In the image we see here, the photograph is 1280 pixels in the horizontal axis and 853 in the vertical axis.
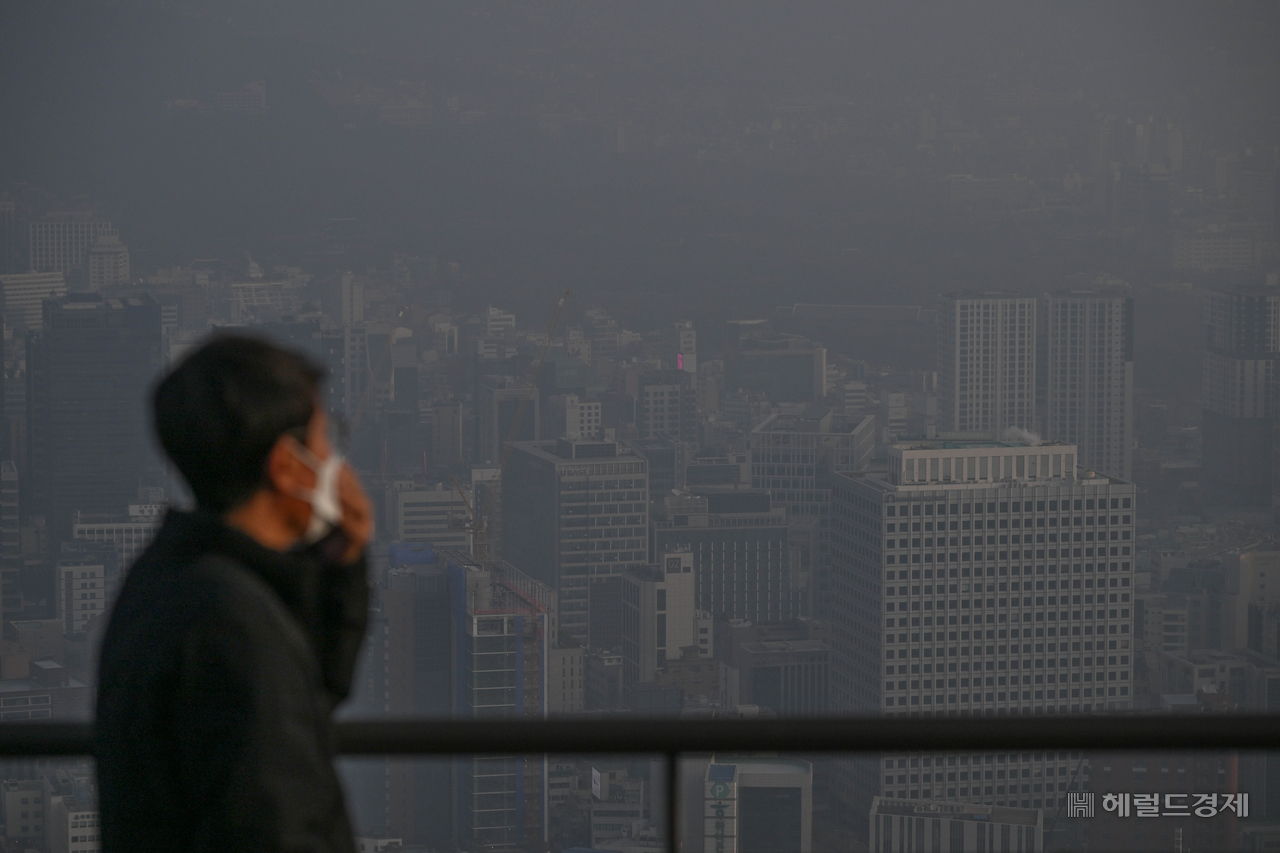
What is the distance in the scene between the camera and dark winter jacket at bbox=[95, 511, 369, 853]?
0.42 metres

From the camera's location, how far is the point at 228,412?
0.45m

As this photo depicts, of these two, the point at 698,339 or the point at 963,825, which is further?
the point at 698,339

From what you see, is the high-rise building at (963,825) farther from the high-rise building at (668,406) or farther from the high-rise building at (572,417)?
the high-rise building at (572,417)

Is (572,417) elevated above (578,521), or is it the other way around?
(572,417)

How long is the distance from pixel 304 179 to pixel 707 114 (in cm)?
1121

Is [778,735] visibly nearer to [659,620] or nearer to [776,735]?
[776,735]

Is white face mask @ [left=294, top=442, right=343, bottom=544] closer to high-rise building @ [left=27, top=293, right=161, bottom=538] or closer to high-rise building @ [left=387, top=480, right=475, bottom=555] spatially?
high-rise building @ [left=387, top=480, right=475, bottom=555]

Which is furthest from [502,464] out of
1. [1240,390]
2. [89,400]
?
[1240,390]

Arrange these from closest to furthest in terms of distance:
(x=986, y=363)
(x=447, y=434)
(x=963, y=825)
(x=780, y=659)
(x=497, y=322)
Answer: (x=963, y=825)
(x=780, y=659)
(x=447, y=434)
(x=986, y=363)
(x=497, y=322)

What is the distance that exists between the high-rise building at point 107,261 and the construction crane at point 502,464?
26.9 feet

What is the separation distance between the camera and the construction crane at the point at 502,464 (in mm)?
23906

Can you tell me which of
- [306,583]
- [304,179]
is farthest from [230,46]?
[306,583]

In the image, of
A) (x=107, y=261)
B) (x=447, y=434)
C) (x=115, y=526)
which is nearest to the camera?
(x=115, y=526)

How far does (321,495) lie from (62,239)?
3069cm
